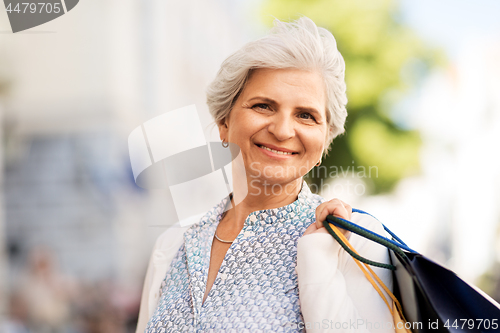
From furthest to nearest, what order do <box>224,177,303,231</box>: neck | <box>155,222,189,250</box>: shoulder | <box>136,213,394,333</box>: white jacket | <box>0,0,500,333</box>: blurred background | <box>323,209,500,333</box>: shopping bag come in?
<box>0,0,500,333</box>: blurred background → <box>155,222,189,250</box>: shoulder → <box>224,177,303,231</box>: neck → <box>136,213,394,333</box>: white jacket → <box>323,209,500,333</box>: shopping bag

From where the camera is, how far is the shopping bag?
1248 millimetres

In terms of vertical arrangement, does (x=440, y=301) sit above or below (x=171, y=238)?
above

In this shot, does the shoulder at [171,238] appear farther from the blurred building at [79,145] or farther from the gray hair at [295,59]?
the blurred building at [79,145]

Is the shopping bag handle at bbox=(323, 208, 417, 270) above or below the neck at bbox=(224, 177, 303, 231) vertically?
above

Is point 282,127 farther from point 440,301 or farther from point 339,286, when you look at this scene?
point 440,301

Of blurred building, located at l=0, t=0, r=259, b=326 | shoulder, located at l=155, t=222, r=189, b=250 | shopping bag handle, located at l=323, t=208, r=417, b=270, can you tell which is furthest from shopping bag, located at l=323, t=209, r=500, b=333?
blurred building, located at l=0, t=0, r=259, b=326

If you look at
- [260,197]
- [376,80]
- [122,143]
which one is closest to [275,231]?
[260,197]

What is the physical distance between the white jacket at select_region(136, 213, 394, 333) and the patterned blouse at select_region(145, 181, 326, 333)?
0.13 m

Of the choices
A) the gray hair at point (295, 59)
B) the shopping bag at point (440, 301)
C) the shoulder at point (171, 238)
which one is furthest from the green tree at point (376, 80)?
the shopping bag at point (440, 301)

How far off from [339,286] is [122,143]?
7866 mm

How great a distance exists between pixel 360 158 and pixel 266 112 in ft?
18.1

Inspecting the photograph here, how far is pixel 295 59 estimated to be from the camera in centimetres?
178

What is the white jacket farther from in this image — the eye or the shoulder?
the shoulder

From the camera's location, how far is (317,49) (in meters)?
1.79
